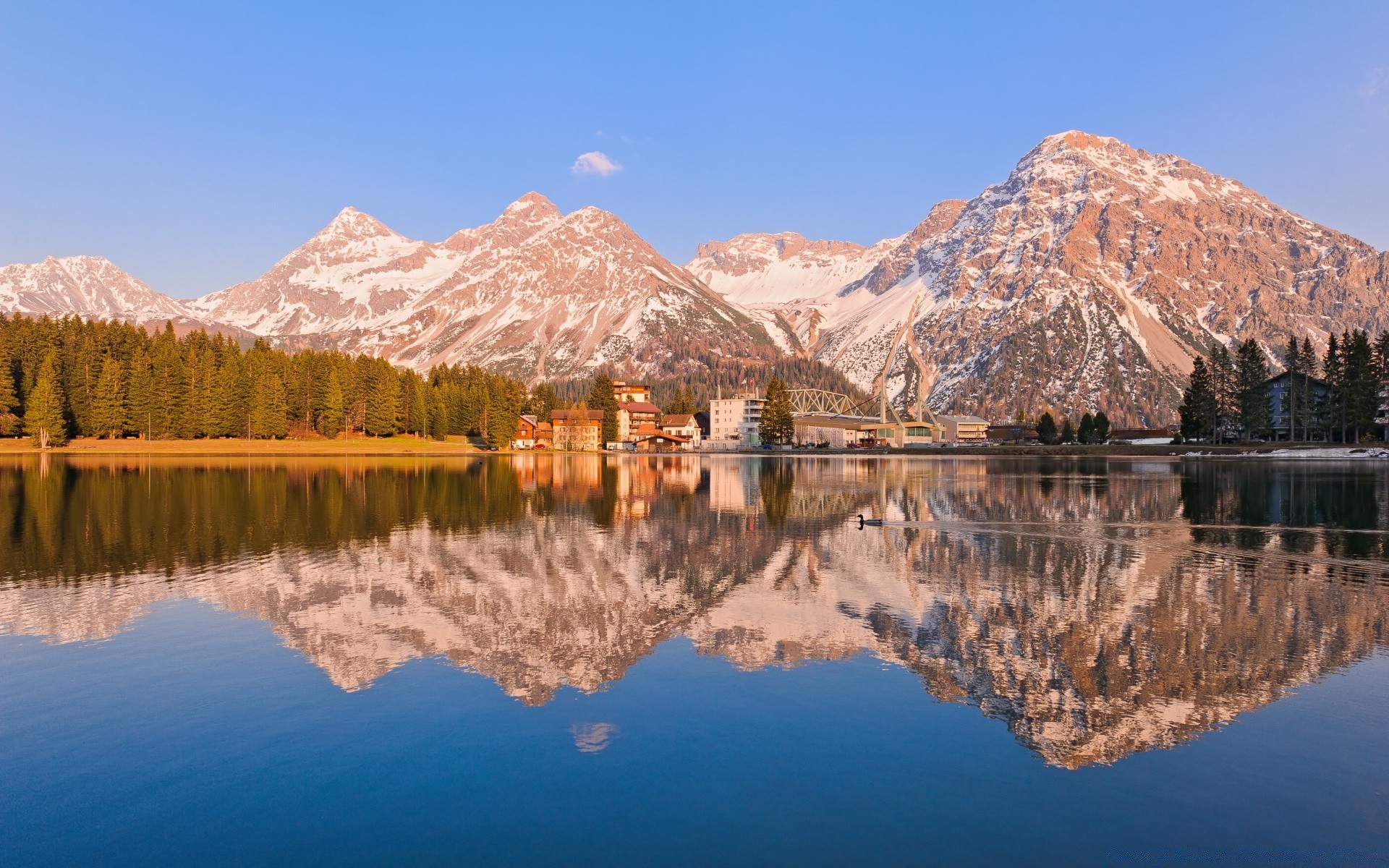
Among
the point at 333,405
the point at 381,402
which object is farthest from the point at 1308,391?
the point at 333,405

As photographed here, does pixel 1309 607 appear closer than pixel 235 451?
Yes

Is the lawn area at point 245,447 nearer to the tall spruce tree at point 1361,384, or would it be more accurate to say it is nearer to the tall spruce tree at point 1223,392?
the tall spruce tree at point 1223,392

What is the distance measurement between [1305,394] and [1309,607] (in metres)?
162

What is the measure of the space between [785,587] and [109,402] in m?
159

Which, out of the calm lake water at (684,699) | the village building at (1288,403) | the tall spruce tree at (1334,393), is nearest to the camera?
the calm lake water at (684,699)

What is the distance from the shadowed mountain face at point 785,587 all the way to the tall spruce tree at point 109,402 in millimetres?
102297

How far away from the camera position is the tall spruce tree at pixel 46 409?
454ft

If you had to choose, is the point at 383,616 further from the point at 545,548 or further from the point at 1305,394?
→ the point at 1305,394

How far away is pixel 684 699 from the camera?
19.1 metres

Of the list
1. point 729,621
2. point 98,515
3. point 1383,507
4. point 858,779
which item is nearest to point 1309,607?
point 729,621

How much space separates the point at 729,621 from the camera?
2650 cm

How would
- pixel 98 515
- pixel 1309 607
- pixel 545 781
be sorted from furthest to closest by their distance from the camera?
pixel 98 515 → pixel 1309 607 → pixel 545 781

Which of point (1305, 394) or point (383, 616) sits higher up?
point (1305, 394)

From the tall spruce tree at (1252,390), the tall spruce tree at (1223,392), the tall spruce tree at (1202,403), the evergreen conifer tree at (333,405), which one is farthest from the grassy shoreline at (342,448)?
the tall spruce tree at (1223,392)
